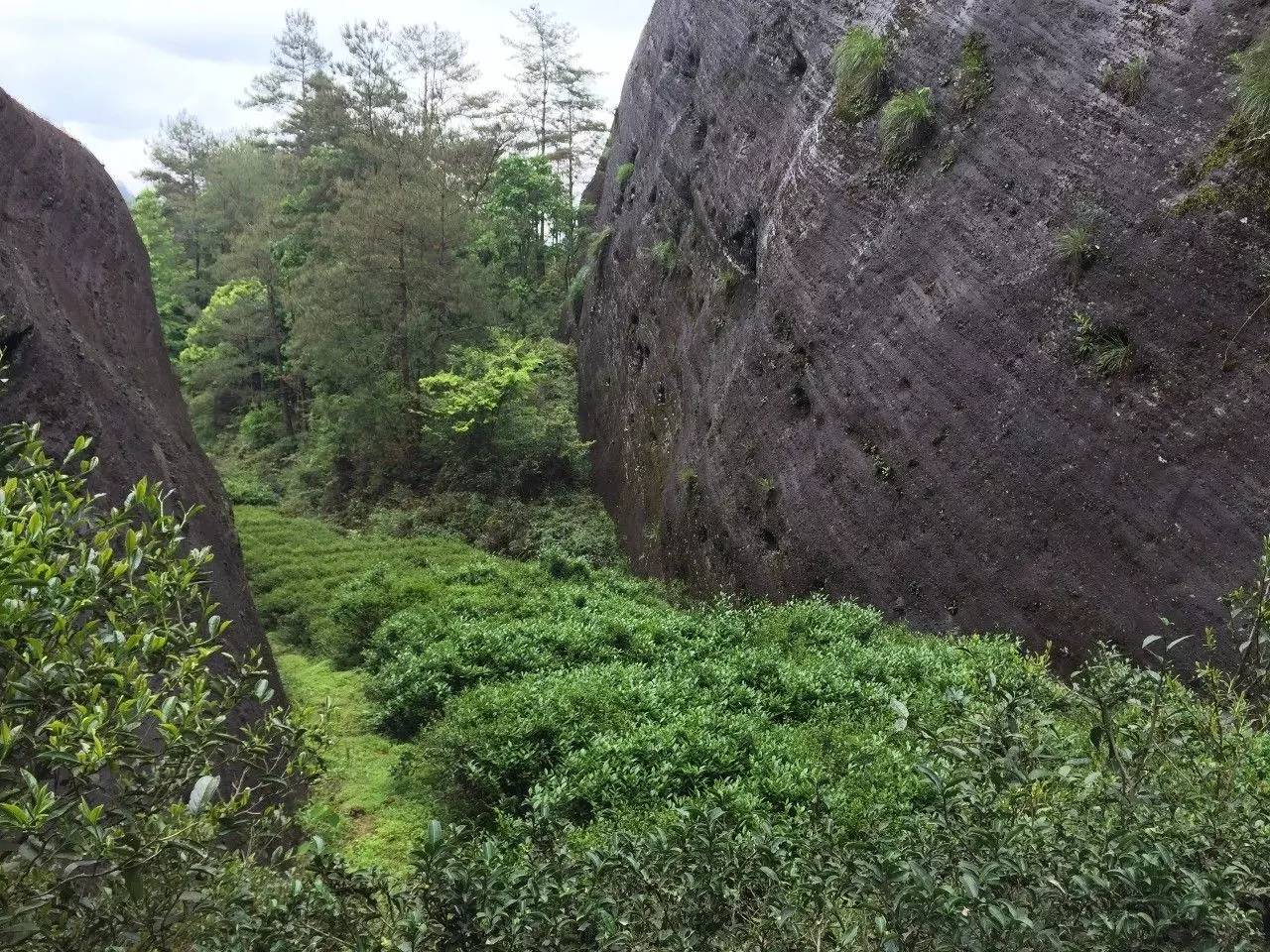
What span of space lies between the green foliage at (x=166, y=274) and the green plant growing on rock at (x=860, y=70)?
29.5 m

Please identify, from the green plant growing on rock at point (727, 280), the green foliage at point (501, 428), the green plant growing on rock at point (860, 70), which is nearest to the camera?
the green plant growing on rock at point (860, 70)

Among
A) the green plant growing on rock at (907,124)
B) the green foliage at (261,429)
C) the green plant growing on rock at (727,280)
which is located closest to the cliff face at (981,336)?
the green plant growing on rock at (727,280)

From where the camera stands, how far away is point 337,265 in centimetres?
1906

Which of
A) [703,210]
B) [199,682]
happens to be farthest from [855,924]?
[703,210]

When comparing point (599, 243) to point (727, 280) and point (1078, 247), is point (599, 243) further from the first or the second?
point (1078, 247)

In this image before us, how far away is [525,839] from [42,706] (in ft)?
4.98

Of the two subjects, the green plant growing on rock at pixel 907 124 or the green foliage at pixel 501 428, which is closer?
the green plant growing on rock at pixel 907 124

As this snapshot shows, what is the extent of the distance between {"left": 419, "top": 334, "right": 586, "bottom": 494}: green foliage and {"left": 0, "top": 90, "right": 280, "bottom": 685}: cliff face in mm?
8961

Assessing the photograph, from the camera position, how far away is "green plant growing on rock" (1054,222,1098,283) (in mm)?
6891

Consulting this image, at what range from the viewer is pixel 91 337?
24.0 feet

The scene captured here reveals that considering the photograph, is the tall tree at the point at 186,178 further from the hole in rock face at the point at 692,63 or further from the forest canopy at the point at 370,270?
the hole in rock face at the point at 692,63

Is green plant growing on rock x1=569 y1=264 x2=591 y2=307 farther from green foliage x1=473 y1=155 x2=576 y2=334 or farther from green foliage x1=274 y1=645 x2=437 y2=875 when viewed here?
green foliage x1=274 y1=645 x2=437 y2=875

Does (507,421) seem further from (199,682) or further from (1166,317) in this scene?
(199,682)

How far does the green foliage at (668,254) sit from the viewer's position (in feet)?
48.9
